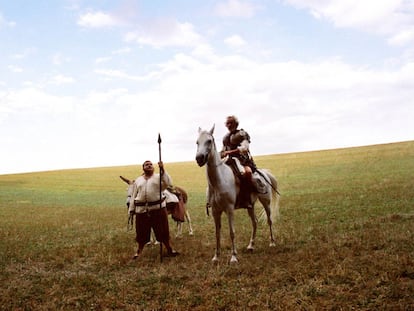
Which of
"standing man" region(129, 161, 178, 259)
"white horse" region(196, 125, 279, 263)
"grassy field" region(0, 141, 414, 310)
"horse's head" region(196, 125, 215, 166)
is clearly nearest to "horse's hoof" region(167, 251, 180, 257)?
"standing man" region(129, 161, 178, 259)

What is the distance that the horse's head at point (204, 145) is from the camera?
8488 millimetres

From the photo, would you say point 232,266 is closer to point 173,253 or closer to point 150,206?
Result: point 173,253

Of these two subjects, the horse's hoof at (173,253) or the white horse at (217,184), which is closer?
the white horse at (217,184)

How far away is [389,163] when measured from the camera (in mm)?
42531

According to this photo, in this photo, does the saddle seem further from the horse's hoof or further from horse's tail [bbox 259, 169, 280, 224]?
the horse's hoof

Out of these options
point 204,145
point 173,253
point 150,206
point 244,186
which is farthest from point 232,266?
point 150,206

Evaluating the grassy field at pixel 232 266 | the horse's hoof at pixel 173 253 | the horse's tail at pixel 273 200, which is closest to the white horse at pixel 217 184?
the grassy field at pixel 232 266

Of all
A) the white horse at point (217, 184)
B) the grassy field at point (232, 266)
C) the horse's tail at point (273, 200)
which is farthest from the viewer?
the horse's tail at point (273, 200)

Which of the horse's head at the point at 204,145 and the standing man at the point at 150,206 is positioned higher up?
the horse's head at the point at 204,145

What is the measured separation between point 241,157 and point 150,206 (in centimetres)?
273

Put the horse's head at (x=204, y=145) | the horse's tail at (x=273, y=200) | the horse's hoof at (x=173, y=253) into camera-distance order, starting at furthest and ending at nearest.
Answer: the horse's tail at (x=273, y=200), the horse's hoof at (x=173, y=253), the horse's head at (x=204, y=145)

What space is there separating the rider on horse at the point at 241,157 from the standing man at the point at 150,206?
176 cm

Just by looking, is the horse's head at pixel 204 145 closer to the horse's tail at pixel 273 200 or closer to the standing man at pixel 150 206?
the standing man at pixel 150 206

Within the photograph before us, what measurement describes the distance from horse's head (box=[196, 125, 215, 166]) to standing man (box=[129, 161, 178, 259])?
2202 mm
